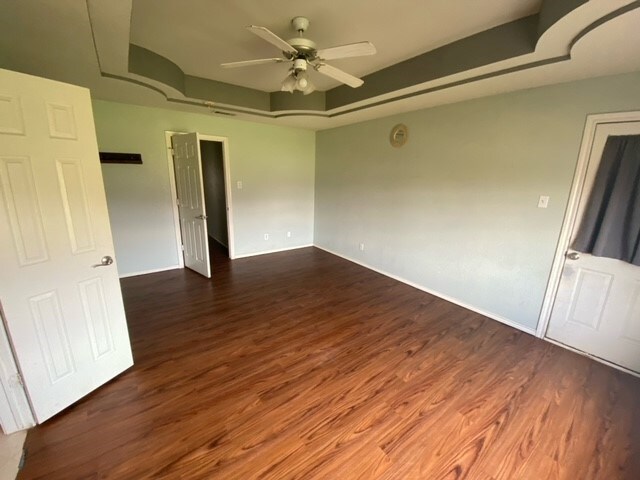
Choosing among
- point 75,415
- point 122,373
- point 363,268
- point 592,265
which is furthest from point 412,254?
point 75,415

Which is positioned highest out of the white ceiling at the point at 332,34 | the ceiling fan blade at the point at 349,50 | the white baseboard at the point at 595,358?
the white ceiling at the point at 332,34

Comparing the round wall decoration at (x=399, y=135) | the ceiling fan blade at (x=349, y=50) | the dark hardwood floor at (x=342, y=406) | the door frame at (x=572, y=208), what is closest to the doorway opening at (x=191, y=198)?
the dark hardwood floor at (x=342, y=406)

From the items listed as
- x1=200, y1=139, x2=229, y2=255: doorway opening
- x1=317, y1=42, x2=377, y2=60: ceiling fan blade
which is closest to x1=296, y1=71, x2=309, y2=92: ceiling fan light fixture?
x1=317, y1=42, x2=377, y2=60: ceiling fan blade

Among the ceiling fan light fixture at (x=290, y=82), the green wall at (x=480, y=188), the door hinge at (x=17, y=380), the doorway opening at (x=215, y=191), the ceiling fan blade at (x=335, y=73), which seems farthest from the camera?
the doorway opening at (x=215, y=191)

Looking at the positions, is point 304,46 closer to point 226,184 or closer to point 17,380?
point 17,380

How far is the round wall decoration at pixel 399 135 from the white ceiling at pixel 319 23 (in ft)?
3.31

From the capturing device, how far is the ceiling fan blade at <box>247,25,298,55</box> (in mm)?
1497

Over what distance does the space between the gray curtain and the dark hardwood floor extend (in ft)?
3.43

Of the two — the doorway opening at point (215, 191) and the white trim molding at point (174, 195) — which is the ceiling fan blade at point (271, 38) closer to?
the white trim molding at point (174, 195)

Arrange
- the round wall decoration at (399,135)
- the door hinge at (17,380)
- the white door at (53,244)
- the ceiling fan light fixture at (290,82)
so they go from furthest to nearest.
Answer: the round wall decoration at (399,135) → the ceiling fan light fixture at (290,82) → the door hinge at (17,380) → the white door at (53,244)

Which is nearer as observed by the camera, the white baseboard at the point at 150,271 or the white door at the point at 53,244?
the white door at the point at 53,244

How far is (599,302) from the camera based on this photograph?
2.32 metres

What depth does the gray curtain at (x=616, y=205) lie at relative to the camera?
2045 mm

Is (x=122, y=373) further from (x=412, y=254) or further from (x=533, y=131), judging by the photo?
(x=533, y=131)
